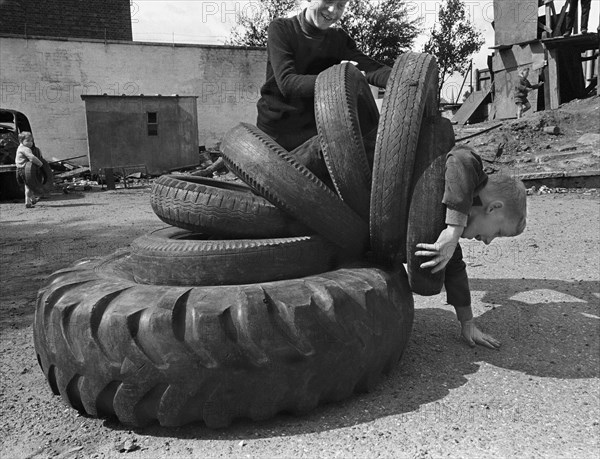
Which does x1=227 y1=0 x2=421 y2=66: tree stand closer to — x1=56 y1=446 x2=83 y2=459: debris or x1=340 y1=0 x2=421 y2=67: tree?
x1=340 y1=0 x2=421 y2=67: tree

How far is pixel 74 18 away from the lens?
25453 mm

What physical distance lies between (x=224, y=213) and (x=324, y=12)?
4.53 feet

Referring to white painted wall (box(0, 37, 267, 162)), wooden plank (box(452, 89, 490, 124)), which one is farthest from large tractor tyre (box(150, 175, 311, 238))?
wooden plank (box(452, 89, 490, 124))

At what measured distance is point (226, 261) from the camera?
231 centimetres

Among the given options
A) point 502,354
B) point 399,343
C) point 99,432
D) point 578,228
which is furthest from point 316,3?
point 578,228

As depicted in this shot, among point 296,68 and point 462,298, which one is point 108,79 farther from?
point 462,298

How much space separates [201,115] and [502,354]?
2067cm

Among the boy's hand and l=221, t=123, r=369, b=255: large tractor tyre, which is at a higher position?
l=221, t=123, r=369, b=255: large tractor tyre

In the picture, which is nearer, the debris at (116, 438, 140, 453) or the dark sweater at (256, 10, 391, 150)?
the debris at (116, 438, 140, 453)

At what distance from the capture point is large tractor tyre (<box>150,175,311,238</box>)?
8.16 ft

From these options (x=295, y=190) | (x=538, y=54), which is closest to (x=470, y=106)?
(x=538, y=54)

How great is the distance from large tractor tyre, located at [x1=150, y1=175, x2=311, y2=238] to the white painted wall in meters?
19.7

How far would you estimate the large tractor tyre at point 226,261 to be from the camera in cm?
231

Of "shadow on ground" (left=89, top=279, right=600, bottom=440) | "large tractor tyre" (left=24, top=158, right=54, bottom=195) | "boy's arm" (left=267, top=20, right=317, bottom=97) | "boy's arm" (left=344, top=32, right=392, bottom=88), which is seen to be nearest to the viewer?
"shadow on ground" (left=89, top=279, right=600, bottom=440)
